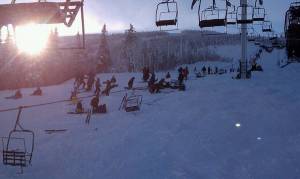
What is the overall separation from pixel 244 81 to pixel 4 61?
101 ft

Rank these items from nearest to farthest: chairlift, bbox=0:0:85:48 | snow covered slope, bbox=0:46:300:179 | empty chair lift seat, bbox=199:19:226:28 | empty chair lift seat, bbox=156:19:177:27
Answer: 1. chairlift, bbox=0:0:85:48
2. snow covered slope, bbox=0:46:300:179
3. empty chair lift seat, bbox=199:19:226:28
4. empty chair lift seat, bbox=156:19:177:27

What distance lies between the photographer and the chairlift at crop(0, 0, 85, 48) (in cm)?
1105

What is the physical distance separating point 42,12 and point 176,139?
7390 mm

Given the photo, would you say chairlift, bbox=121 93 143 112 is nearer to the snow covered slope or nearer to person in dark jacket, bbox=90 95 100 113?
the snow covered slope

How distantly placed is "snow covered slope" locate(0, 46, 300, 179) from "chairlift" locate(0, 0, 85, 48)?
4.68 meters

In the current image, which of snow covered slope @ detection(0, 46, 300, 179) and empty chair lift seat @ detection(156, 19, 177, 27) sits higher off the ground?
empty chair lift seat @ detection(156, 19, 177, 27)

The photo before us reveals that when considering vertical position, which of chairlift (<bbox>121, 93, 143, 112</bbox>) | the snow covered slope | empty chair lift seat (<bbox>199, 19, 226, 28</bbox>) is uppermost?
empty chair lift seat (<bbox>199, 19, 226, 28</bbox>)

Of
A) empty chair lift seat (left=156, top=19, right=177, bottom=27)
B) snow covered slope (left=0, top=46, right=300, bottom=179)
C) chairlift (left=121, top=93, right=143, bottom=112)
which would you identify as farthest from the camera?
chairlift (left=121, top=93, right=143, bottom=112)

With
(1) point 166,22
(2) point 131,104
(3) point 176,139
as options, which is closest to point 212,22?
(1) point 166,22

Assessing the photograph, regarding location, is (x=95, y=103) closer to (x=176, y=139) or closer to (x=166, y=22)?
(x=176, y=139)

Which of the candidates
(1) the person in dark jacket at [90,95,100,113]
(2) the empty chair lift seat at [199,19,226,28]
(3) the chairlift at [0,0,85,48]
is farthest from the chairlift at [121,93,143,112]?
(3) the chairlift at [0,0,85,48]

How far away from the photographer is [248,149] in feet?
49.2

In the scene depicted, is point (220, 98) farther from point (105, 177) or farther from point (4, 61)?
point (4, 61)

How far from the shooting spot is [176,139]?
52.9ft
